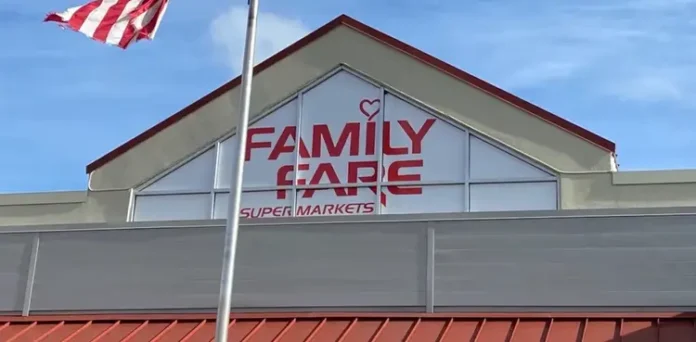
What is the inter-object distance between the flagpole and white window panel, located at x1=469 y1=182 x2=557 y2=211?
304 inches

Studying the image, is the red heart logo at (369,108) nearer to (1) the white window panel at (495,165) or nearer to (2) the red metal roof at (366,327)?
(1) the white window panel at (495,165)

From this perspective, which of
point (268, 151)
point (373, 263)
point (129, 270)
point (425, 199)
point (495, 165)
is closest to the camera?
point (373, 263)

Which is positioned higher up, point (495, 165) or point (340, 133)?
point (340, 133)

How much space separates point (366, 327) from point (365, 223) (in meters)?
1.49

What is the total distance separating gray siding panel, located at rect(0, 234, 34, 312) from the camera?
46.2ft

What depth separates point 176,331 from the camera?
1271 centimetres

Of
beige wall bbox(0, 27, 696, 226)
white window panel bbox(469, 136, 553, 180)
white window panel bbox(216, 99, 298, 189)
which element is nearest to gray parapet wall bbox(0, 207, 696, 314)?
white window panel bbox(216, 99, 298, 189)

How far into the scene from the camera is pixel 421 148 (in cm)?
1772

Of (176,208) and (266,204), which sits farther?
(176,208)

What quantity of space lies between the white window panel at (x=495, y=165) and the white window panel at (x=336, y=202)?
1925 mm

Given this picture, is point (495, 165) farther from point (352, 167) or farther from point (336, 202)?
point (336, 202)

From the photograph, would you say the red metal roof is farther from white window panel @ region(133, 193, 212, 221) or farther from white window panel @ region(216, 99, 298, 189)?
white window panel @ region(216, 99, 298, 189)

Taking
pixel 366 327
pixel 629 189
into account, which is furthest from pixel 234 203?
pixel 629 189

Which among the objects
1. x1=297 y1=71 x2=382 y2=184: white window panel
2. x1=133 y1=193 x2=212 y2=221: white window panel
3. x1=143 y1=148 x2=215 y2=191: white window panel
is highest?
x1=297 y1=71 x2=382 y2=184: white window panel
